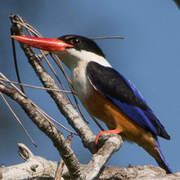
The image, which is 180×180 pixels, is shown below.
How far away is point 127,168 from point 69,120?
55cm

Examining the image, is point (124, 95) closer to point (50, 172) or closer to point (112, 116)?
point (112, 116)

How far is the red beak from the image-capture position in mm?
3111

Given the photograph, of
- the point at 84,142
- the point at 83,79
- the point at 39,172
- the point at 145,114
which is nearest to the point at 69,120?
the point at 84,142

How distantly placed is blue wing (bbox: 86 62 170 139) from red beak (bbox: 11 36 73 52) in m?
0.34

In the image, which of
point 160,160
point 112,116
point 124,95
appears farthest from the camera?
point 124,95

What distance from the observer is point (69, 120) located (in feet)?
10.1

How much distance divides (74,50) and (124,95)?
0.64 metres

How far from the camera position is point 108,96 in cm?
→ 370

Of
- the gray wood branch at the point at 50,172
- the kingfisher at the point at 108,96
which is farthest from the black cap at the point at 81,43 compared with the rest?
the gray wood branch at the point at 50,172

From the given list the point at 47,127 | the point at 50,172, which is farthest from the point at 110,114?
the point at 47,127

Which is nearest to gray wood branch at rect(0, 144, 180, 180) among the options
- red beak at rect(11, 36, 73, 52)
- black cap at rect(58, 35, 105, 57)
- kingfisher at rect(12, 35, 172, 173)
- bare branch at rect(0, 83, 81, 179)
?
bare branch at rect(0, 83, 81, 179)

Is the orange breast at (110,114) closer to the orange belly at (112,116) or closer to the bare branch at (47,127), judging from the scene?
the orange belly at (112,116)

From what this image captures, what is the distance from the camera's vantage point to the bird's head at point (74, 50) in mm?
3635

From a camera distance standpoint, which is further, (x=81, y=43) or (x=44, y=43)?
(x=81, y=43)
